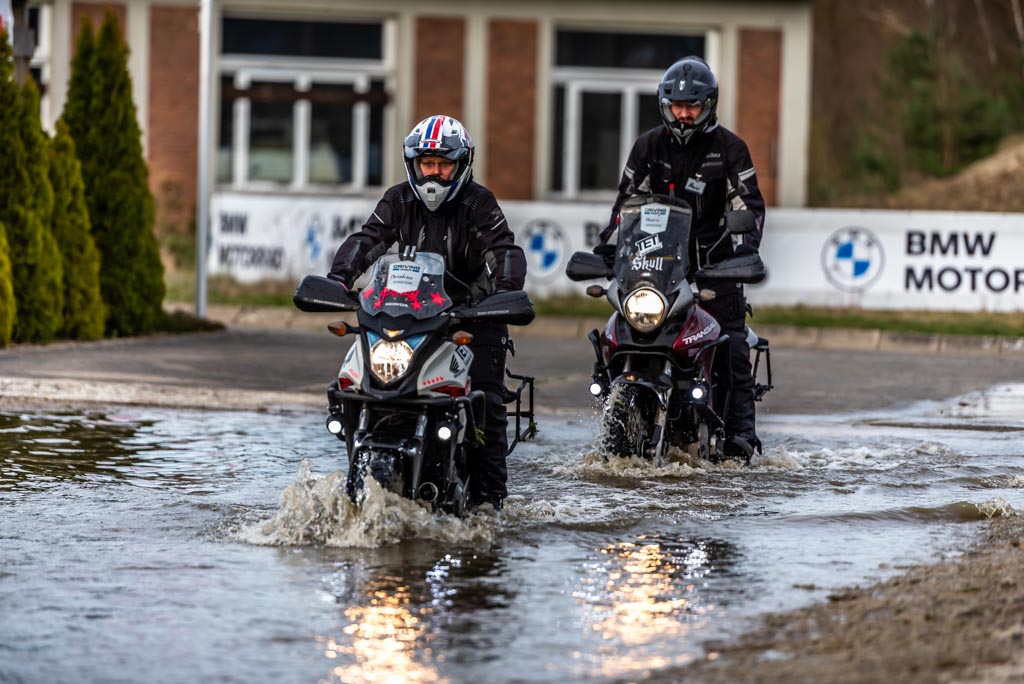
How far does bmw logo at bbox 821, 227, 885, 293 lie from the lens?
21.1 metres

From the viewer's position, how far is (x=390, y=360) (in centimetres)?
739

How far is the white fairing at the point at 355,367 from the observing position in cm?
746

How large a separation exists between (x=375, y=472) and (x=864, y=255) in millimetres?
14762

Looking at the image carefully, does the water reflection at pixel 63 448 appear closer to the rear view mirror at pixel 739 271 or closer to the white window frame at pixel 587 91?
the rear view mirror at pixel 739 271

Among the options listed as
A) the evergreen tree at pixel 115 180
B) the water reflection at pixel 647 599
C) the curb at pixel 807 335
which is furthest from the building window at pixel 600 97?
the water reflection at pixel 647 599

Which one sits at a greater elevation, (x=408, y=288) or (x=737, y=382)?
(x=408, y=288)

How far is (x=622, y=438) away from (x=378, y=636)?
3765 millimetres

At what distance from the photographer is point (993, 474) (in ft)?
31.8

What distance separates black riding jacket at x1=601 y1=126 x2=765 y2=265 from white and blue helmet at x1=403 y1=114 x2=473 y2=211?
206 cm

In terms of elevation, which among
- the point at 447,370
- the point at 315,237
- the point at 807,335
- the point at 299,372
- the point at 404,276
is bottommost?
the point at 299,372

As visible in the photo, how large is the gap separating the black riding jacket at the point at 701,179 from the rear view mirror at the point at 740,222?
17.0 inches

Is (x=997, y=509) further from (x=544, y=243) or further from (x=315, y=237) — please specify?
(x=315, y=237)

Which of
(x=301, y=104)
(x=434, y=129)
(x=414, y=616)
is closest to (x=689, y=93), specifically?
(x=434, y=129)

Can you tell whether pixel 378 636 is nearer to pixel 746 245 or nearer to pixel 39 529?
pixel 39 529
